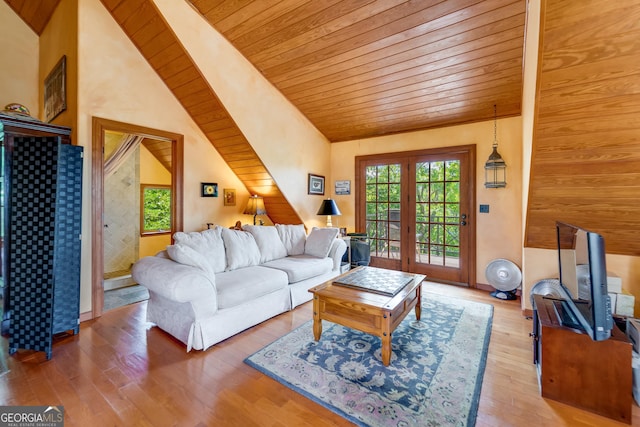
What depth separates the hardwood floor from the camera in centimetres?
156

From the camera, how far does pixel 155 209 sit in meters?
4.94

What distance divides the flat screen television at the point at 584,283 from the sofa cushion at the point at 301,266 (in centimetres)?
224

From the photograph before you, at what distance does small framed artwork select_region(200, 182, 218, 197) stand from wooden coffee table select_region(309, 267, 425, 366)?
90.3 inches

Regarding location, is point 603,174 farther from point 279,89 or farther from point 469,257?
point 279,89

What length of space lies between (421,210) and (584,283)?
2714 mm

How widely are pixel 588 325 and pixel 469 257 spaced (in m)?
2.45

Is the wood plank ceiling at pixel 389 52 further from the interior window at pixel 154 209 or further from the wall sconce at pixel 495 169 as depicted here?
the interior window at pixel 154 209

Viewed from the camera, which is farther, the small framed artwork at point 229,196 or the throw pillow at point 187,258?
the small framed artwork at point 229,196

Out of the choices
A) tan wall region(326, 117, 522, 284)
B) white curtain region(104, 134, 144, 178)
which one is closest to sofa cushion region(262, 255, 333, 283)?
tan wall region(326, 117, 522, 284)

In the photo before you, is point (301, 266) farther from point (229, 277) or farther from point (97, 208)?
point (97, 208)

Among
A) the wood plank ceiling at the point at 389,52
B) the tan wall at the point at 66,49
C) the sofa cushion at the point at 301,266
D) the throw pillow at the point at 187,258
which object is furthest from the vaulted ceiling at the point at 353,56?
the throw pillow at the point at 187,258

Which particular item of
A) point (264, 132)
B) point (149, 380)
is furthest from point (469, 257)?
point (149, 380)

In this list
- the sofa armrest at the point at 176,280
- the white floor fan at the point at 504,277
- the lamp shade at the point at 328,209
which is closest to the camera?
the sofa armrest at the point at 176,280

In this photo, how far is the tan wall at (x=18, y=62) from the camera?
11.5ft
